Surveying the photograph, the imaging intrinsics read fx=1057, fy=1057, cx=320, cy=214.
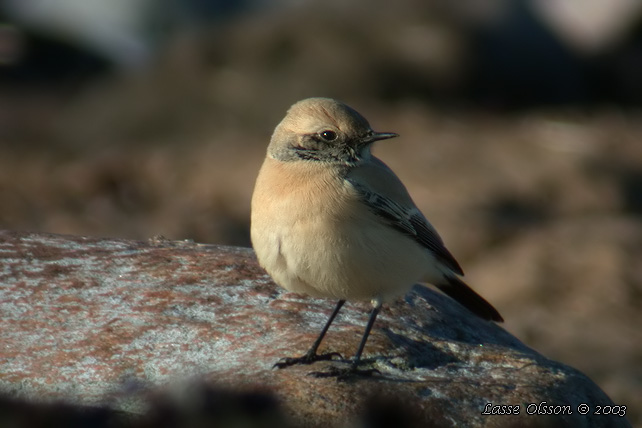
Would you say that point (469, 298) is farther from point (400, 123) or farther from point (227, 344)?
point (400, 123)

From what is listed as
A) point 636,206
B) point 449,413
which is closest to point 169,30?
point 636,206

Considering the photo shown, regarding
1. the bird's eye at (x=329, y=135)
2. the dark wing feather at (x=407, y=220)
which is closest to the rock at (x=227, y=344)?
the dark wing feather at (x=407, y=220)

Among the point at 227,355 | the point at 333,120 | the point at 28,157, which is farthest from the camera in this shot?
the point at 28,157

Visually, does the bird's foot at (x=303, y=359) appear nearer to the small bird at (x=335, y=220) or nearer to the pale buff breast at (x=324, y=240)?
the small bird at (x=335, y=220)

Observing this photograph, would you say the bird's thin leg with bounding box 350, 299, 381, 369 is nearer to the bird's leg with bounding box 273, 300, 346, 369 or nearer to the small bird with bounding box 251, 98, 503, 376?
the small bird with bounding box 251, 98, 503, 376

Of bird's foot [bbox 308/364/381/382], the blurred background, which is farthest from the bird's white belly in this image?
the blurred background

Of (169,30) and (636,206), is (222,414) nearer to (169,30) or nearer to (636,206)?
(636,206)


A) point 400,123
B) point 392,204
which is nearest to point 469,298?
point 392,204
